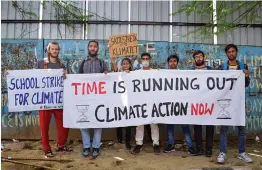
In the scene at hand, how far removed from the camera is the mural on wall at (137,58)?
260 inches

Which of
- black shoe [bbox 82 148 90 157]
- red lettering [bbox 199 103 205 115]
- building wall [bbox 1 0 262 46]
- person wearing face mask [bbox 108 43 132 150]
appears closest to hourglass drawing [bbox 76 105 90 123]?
black shoe [bbox 82 148 90 157]

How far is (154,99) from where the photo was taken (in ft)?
17.5

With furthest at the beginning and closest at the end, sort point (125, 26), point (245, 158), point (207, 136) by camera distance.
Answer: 1. point (125, 26)
2. point (207, 136)
3. point (245, 158)

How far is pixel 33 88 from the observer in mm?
5523

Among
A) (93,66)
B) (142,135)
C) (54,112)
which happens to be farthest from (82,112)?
(142,135)

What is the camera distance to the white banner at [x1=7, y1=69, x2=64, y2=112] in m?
5.48

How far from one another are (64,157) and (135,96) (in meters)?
1.73

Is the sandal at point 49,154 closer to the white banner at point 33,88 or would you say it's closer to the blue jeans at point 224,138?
the white banner at point 33,88

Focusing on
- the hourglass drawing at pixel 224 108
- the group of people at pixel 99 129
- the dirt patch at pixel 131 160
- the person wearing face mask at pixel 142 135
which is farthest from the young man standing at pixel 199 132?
the person wearing face mask at pixel 142 135

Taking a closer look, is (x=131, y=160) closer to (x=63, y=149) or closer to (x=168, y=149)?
(x=168, y=149)

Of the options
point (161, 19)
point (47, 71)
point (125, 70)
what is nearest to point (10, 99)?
point (47, 71)

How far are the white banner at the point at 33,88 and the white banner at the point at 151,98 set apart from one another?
0.79ft

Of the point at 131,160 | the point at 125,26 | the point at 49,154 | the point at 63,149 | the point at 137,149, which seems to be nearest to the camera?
the point at 131,160

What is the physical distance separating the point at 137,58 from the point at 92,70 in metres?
1.51
